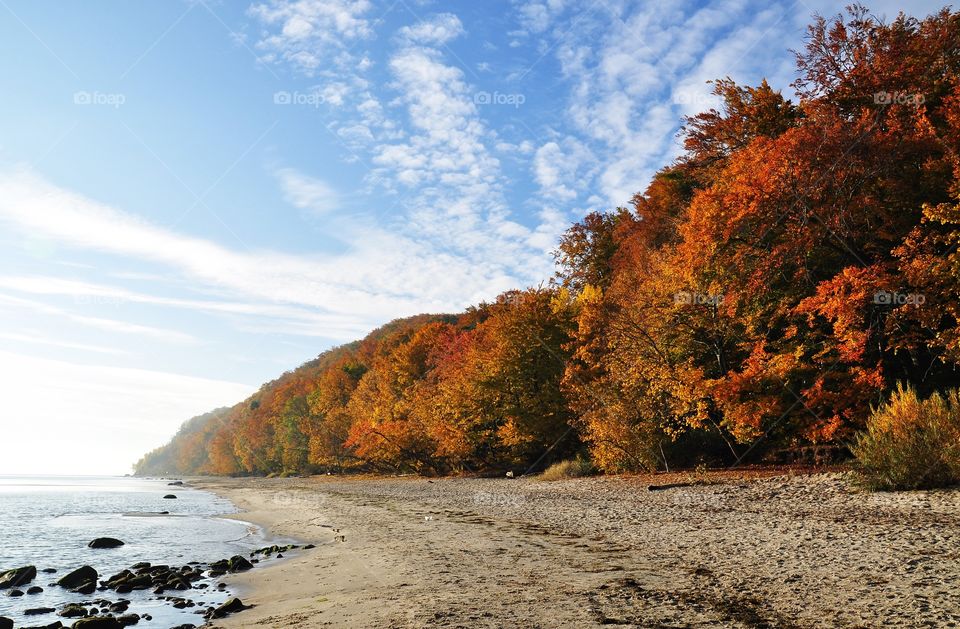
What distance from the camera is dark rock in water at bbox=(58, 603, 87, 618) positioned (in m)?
10.9

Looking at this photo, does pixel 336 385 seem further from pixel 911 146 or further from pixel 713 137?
pixel 911 146

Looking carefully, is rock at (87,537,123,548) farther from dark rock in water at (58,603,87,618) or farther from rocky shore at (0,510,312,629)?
dark rock in water at (58,603,87,618)

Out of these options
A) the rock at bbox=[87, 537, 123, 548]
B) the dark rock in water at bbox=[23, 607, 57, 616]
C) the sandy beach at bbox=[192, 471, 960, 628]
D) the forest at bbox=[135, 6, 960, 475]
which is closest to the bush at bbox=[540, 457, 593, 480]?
the forest at bbox=[135, 6, 960, 475]

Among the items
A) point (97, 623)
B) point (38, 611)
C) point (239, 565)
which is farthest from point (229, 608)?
point (239, 565)

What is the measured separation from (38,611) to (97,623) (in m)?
3.06

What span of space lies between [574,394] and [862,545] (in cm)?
2821

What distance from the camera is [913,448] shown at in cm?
1506

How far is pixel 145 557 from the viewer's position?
730 inches

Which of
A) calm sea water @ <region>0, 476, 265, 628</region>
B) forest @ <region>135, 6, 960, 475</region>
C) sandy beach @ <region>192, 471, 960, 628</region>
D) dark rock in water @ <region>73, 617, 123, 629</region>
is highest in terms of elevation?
forest @ <region>135, 6, 960, 475</region>

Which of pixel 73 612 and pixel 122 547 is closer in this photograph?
pixel 73 612

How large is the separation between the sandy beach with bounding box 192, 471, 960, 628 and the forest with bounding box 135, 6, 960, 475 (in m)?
5.97

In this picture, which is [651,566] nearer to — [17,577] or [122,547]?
[17,577]

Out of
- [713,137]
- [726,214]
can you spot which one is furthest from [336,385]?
[726,214]

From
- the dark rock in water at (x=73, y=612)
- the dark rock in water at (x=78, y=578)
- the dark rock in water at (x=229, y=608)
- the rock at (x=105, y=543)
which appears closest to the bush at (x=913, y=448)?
the dark rock in water at (x=229, y=608)
